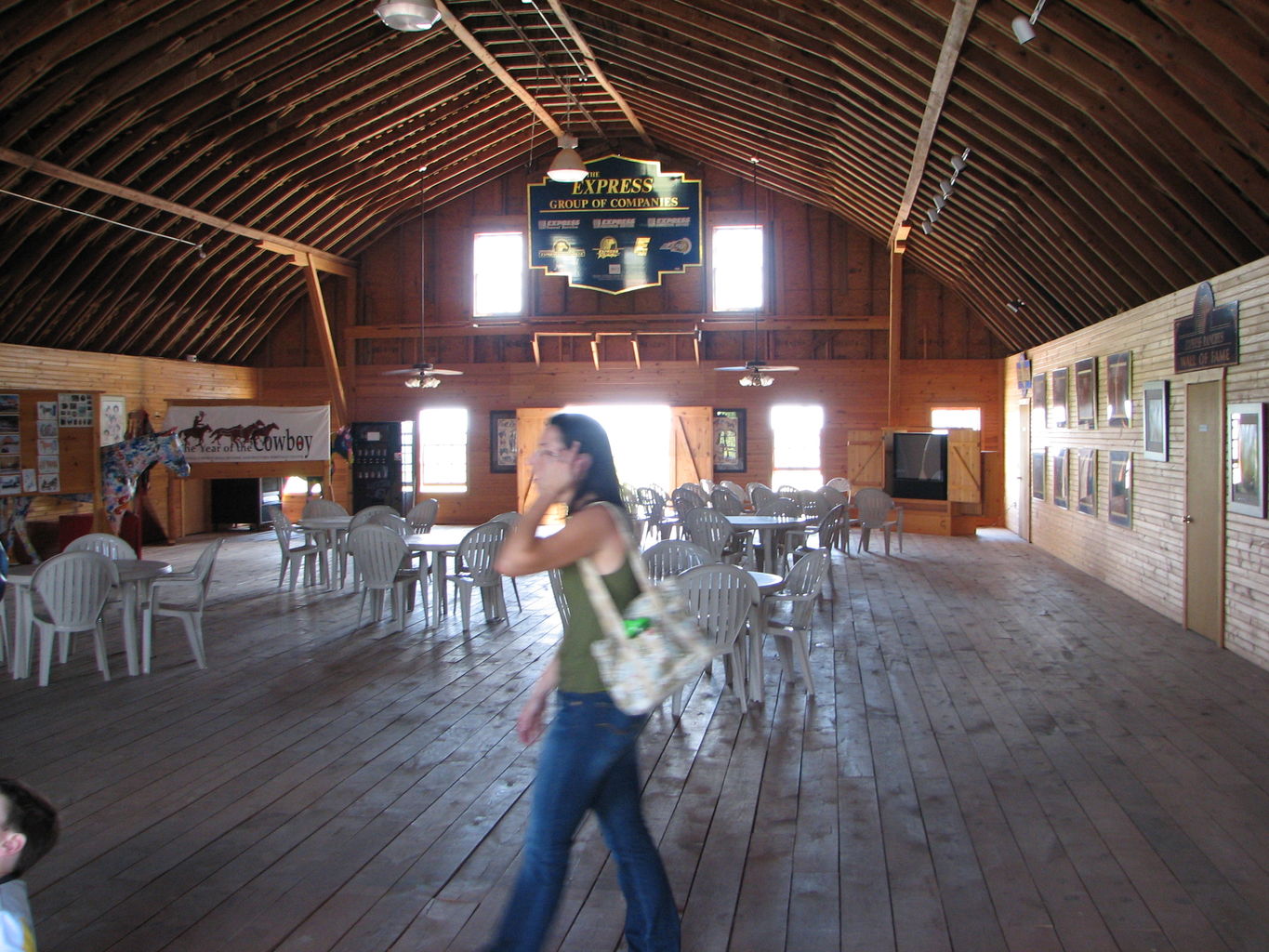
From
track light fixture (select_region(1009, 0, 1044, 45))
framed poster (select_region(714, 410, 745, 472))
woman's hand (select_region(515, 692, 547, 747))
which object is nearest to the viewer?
woman's hand (select_region(515, 692, 547, 747))

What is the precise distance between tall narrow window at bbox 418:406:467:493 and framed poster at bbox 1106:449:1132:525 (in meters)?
10.9

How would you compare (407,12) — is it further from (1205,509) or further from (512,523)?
(1205,509)

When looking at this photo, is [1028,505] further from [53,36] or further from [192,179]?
[53,36]

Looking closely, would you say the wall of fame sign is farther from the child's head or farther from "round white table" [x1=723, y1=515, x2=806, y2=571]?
the child's head

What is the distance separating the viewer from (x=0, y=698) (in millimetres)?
5938

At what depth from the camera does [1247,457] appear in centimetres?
688

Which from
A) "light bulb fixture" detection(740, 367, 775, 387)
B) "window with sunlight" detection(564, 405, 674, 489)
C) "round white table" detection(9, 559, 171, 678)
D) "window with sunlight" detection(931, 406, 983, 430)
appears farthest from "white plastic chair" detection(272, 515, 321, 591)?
"window with sunlight" detection(931, 406, 983, 430)

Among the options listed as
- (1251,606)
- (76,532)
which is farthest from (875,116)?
(76,532)

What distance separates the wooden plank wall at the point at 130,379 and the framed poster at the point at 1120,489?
12263 millimetres

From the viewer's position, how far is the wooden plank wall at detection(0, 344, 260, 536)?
1263cm

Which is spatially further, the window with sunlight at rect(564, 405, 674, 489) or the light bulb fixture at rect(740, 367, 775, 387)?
the window with sunlight at rect(564, 405, 674, 489)

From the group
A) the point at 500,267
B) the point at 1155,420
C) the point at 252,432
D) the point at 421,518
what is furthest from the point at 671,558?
the point at 500,267

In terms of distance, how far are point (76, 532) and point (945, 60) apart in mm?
10644

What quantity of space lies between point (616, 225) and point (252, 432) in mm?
6361
